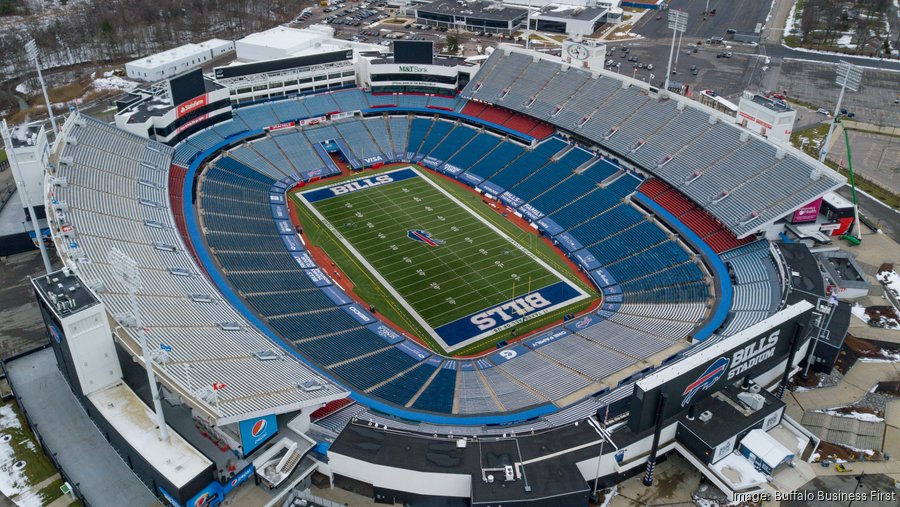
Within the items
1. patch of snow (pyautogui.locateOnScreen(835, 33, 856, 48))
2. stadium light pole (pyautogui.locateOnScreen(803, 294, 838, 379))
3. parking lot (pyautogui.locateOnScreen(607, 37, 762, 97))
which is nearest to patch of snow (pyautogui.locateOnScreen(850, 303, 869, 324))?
stadium light pole (pyautogui.locateOnScreen(803, 294, 838, 379))

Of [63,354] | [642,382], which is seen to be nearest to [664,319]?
[642,382]

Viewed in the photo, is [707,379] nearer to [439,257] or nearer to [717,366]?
[717,366]

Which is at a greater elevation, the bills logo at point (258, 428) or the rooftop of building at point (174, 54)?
the rooftop of building at point (174, 54)

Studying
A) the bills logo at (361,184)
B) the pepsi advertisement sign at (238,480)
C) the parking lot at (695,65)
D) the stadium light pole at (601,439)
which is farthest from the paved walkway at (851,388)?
the parking lot at (695,65)

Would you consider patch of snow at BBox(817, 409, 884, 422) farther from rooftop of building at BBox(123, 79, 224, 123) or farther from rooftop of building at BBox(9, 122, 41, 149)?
rooftop of building at BBox(123, 79, 224, 123)

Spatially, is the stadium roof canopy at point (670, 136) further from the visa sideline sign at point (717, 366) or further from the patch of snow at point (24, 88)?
the patch of snow at point (24, 88)

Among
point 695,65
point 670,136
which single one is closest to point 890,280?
point 670,136
